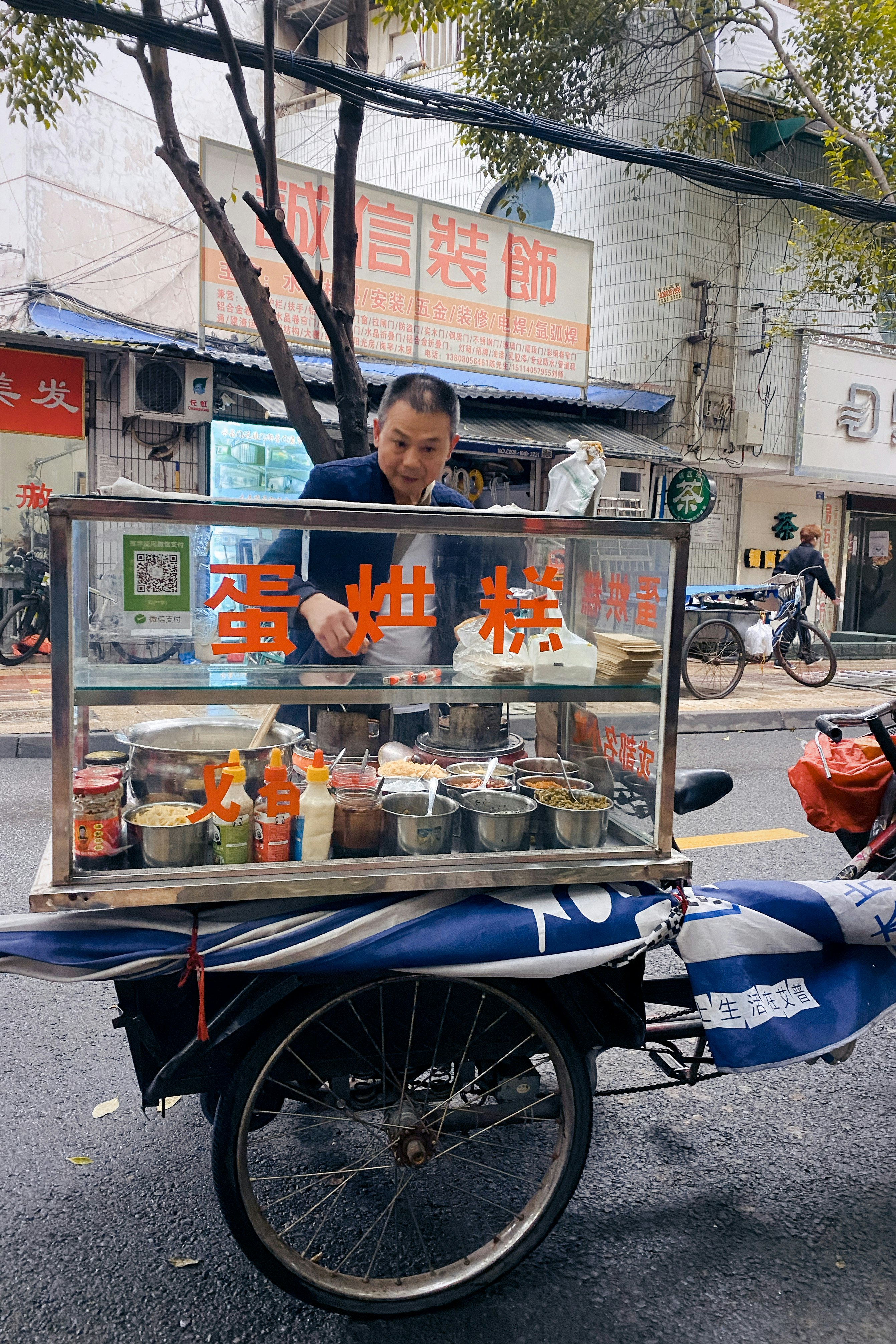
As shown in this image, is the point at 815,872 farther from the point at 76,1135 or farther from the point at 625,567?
the point at 76,1135

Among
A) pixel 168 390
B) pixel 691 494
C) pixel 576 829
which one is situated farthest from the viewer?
pixel 691 494

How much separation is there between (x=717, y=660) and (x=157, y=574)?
8840 mm

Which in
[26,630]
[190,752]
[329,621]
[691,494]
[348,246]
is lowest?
[26,630]

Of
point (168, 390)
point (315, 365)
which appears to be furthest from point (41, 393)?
point (315, 365)

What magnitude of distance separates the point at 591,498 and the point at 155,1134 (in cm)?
192

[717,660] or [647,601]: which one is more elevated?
[647,601]

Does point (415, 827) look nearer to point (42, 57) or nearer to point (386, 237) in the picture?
point (42, 57)

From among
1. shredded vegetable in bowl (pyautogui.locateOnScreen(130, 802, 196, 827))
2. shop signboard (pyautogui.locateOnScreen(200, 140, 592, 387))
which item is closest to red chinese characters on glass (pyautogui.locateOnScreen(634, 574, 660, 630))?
shredded vegetable in bowl (pyautogui.locateOnScreen(130, 802, 196, 827))

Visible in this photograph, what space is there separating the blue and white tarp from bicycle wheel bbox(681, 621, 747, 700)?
796 cm

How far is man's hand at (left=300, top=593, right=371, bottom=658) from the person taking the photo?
1.94 metres

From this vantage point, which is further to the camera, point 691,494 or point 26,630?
point 691,494

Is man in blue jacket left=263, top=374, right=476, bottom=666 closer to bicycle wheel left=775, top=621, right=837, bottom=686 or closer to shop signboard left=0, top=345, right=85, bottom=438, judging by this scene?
shop signboard left=0, top=345, right=85, bottom=438

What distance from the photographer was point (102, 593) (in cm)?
188

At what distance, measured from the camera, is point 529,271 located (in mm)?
10062
